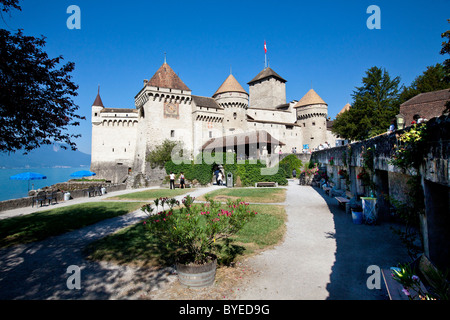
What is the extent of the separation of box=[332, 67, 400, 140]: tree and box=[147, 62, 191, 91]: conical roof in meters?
25.8

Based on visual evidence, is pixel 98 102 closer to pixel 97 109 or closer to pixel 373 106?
pixel 97 109

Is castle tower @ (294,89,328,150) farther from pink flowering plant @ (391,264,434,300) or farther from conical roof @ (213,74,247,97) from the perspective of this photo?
pink flowering plant @ (391,264,434,300)

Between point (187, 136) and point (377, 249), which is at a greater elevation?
point (187, 136)

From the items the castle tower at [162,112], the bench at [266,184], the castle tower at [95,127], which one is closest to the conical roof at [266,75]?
the castle tower at [162,112]

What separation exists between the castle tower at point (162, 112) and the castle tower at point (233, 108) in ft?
20.7

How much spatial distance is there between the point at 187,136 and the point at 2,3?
34.7 metres

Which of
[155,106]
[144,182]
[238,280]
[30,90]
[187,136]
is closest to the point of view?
[238,280]

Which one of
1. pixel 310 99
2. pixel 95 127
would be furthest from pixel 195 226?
pixel 310 99

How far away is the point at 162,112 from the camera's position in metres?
37.8

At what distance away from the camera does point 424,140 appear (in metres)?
4.11

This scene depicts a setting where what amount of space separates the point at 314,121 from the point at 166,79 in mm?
32174
